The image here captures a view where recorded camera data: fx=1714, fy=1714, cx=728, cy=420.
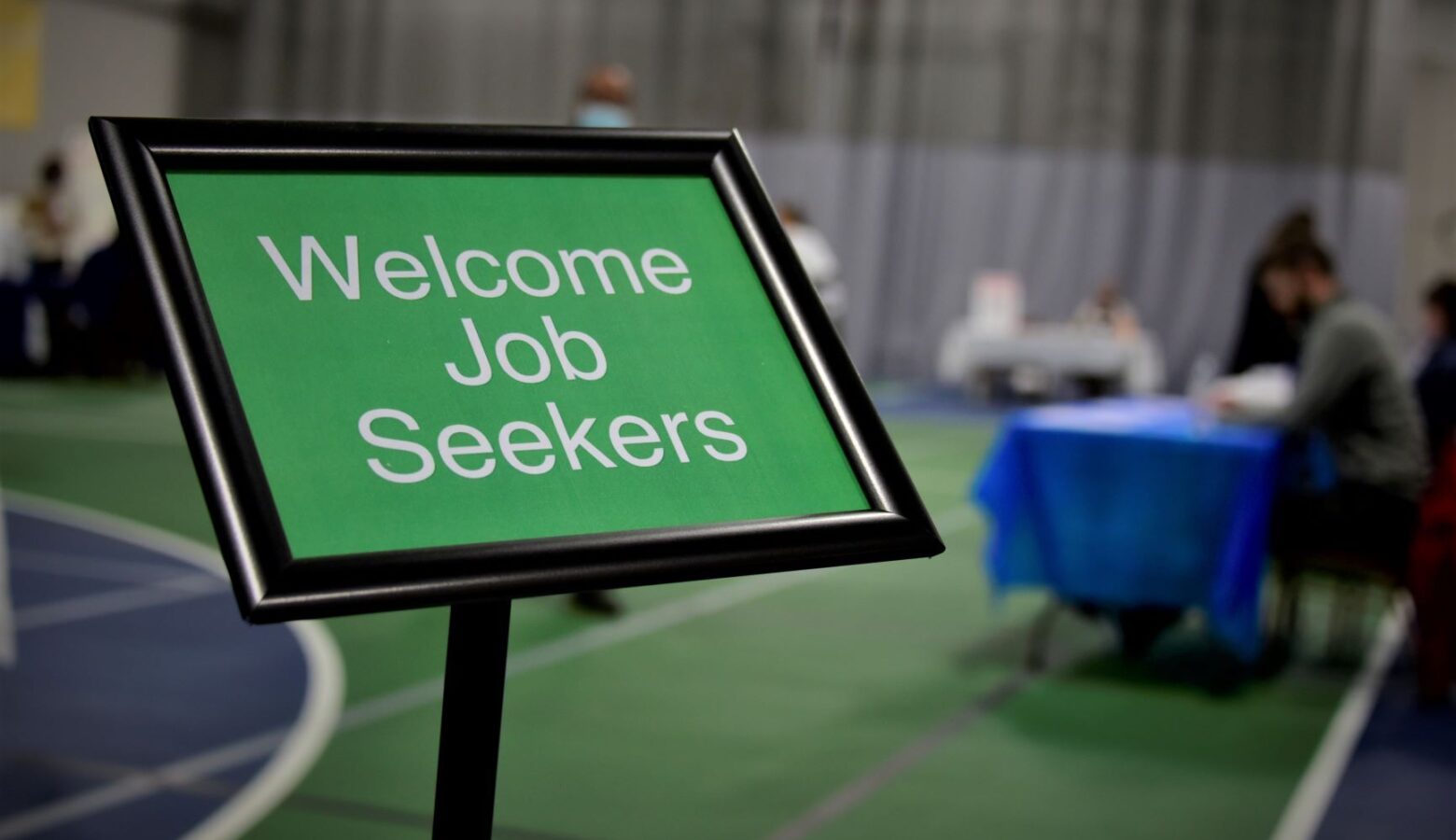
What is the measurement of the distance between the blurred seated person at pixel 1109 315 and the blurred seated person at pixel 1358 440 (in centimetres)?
870

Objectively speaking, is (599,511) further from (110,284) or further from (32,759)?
(110,284)

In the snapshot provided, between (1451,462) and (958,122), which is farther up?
(958,122)

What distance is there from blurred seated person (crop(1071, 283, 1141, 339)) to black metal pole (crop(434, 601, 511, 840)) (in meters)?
12.4

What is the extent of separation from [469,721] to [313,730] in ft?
8.65

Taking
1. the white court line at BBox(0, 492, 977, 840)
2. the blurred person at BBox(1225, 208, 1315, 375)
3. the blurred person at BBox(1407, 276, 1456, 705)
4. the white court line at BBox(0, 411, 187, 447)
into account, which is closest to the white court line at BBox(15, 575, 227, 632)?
the white court line at BBox(0, 492, 977, 840)

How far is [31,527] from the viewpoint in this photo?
6.45m

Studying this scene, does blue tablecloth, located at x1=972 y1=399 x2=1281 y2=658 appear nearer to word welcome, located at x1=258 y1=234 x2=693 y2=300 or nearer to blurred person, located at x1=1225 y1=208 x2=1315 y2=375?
blurred person, located at x1=1225 y1=208 x2=1315 y2=375

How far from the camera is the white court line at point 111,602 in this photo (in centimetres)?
496

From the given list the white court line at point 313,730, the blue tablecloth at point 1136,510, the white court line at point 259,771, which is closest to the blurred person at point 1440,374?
the blue tablecloth at point 1136,510

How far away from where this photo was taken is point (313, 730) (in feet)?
13.0

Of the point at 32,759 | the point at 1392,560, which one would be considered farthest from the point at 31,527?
the point at 1392,560

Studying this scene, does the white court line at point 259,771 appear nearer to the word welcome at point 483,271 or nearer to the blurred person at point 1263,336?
the word welcome at point 483,271

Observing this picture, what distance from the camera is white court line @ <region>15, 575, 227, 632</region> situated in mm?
4957

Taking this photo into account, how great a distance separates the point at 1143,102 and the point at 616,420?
1533 cm
